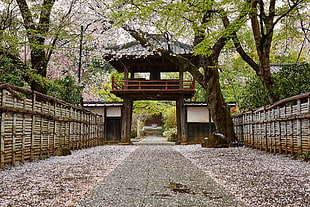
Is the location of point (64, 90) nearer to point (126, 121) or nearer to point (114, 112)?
point (126, 121)

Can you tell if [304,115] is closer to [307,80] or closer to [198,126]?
[307,80]

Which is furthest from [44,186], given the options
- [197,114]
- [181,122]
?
[197,114]

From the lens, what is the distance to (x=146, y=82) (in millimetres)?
17156

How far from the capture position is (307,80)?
29.4ft

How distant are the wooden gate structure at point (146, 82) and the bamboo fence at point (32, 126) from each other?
5.79 meters

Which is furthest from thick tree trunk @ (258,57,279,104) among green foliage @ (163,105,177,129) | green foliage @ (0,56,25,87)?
green foliage @ (163,105,177,129)

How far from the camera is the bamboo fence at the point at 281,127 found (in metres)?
7.19

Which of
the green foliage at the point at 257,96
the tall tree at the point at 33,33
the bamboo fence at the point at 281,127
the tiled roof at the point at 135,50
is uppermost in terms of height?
the tiled roof at the point at 135,50

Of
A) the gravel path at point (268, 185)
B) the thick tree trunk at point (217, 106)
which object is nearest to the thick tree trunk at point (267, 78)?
the thick tree trunk at point (217, 106)

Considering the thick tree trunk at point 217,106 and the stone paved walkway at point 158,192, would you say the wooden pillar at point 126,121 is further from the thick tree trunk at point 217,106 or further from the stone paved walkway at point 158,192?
the stone paved walkway at point 158,192

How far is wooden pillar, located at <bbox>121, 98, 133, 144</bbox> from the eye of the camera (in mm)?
16719

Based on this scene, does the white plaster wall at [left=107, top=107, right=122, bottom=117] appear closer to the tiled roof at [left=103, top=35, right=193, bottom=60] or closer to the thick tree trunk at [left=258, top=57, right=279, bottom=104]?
the tiled roof at [left=103, top=35, right=193, bottom=60]

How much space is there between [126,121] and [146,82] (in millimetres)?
2737

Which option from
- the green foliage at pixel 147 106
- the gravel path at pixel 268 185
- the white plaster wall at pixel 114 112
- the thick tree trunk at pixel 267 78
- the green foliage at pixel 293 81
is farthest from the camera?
the green foliage at pixel 147 106
